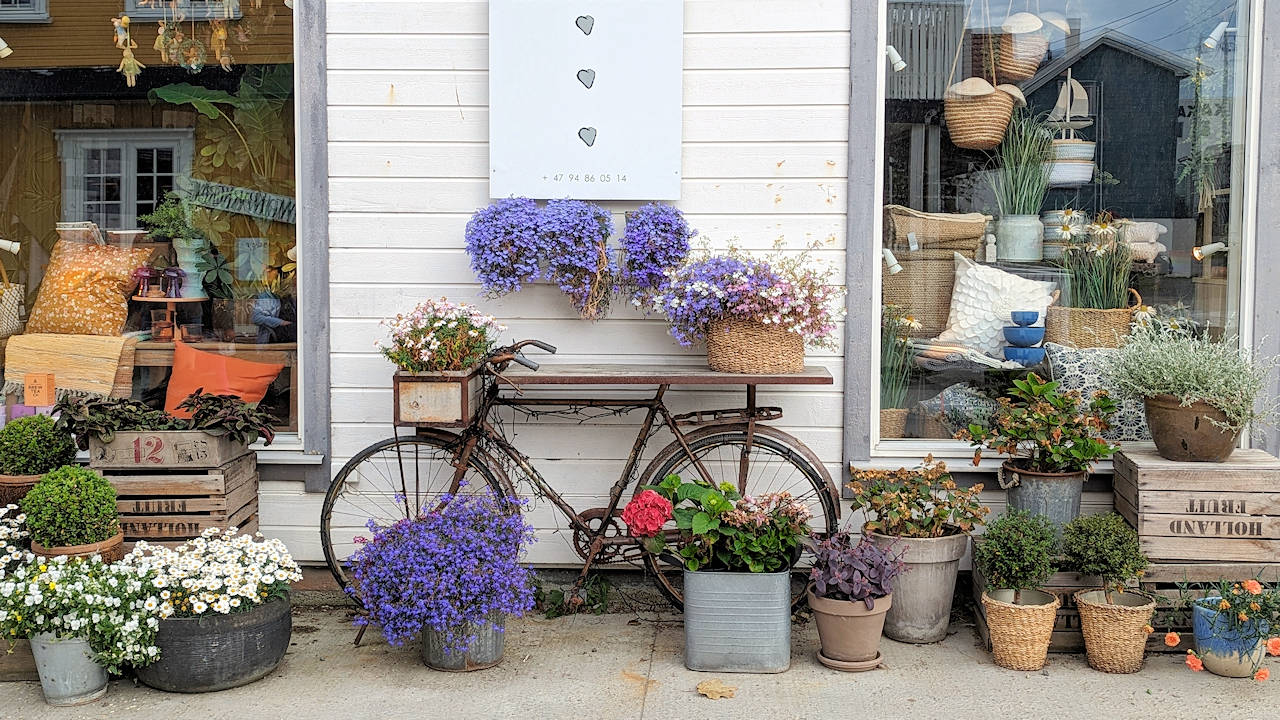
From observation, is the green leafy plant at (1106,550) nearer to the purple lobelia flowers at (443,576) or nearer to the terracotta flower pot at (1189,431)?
the terracotta flower pot at (1189,431)

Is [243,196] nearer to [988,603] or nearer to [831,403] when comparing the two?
[831,403]

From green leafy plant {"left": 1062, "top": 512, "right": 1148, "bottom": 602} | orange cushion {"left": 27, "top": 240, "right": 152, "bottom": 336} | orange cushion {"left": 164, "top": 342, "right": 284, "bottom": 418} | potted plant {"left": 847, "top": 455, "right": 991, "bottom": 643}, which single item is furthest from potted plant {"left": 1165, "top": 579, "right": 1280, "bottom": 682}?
orange cushion {"left": 27, "top": 240, "right": 152, "bottom": 336}

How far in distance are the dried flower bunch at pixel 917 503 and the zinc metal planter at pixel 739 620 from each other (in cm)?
48

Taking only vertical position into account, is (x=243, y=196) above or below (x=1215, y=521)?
above

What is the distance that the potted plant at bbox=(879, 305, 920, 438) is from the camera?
5070 mm

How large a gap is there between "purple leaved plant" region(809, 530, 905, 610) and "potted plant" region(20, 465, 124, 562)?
8.34ft

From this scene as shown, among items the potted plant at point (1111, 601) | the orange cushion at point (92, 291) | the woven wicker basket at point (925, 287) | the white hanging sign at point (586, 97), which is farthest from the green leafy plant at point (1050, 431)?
the orange cushion at point (92, 291)

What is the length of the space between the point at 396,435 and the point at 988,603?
238 centimetres

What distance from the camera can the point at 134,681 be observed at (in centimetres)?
427

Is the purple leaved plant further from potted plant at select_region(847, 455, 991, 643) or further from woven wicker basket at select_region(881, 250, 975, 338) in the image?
woven wicker basket at select_region(881, 250, 975, 338)

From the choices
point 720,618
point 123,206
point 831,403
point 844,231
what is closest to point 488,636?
point 720,618

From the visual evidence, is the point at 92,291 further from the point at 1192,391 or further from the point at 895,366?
the point at 1192,391

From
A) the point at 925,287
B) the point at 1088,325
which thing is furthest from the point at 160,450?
the point at 1088,325

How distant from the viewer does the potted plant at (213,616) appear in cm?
410
